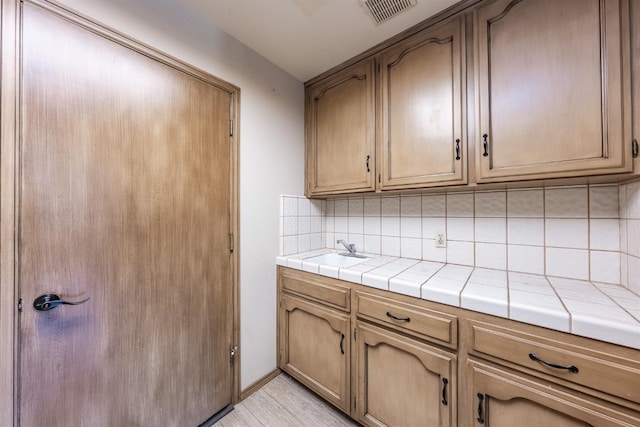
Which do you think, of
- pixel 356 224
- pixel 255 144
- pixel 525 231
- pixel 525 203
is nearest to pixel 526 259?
pixel 525 231

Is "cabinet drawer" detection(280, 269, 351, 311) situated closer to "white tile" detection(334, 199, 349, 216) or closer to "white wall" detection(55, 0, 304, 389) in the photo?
"white wall" detection(55, 0, 304, 389)

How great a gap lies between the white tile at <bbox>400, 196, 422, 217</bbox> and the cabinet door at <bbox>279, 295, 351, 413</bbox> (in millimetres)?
859

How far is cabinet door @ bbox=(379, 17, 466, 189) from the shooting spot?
49.8 inches

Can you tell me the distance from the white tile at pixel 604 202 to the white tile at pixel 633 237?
0.10m

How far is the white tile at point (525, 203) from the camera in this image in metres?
1.29

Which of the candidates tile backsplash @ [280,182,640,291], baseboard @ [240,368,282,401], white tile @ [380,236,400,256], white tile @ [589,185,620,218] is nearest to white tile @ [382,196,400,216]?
tile backsplash @ [280,182,640,291]

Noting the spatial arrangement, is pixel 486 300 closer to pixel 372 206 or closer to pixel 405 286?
pixel 405 286

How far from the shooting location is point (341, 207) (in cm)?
213

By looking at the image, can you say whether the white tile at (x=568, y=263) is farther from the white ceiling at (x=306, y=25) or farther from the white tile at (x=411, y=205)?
the white ceiling at (x=306, y=25)

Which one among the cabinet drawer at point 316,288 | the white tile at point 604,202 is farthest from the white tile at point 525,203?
the cabinet drawer at point 316,288

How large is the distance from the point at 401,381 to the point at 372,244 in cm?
95

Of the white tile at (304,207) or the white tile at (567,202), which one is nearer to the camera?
the white tile at (567,202)

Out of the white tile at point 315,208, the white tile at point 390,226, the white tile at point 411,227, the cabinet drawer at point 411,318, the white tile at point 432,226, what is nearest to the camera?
the cabinet drawer at point 411,318

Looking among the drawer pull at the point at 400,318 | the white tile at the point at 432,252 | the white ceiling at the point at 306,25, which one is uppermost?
the white ceiling at the point at 306,25
